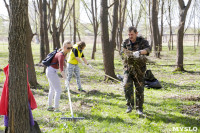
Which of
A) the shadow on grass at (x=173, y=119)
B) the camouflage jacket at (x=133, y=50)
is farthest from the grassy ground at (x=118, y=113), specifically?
the camouflage jacket at (x=133, y=50)

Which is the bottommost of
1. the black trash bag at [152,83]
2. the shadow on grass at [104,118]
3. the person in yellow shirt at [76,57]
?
the shadow on grass at [104,118]

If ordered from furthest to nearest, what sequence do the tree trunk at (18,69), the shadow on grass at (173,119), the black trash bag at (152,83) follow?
the black trash bag at (152,83)
the shadow on grass at (173,119)
the tree trunk at (18,69)

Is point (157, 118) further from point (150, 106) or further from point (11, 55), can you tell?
point (11, 55)

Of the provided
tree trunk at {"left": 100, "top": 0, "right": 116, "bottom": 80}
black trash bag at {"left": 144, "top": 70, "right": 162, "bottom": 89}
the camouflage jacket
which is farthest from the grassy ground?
tree trunk at {"left": 100, "top": 0, "right": 116, "bottom": 80}

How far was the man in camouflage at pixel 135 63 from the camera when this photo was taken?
491 centimetres

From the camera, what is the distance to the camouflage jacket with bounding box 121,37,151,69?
193 inches

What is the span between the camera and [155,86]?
831 centimetres

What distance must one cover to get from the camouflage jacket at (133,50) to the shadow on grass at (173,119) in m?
1.13

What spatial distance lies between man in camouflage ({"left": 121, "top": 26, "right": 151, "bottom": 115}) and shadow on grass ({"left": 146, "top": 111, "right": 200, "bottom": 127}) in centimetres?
30

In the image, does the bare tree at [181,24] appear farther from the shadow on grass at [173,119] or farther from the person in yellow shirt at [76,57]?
the shadow on grass at [173,119]

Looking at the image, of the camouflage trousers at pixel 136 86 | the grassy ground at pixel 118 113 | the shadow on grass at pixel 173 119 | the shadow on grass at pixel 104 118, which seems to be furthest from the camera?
the camouflage trousers at pixel 136 86

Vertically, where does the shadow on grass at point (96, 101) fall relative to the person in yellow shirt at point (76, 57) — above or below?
below

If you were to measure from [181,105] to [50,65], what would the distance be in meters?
3.45

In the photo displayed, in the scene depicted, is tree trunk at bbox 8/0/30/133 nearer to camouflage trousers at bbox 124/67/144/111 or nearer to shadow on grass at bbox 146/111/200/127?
camouflage trousers at bbox 124/67/144/111
